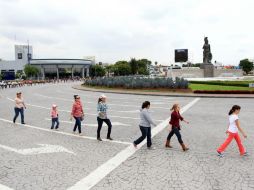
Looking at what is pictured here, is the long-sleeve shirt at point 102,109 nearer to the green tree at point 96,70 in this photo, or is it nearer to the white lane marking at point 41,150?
the white lane marking at point 41,150

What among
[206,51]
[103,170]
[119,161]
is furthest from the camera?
[206,51]

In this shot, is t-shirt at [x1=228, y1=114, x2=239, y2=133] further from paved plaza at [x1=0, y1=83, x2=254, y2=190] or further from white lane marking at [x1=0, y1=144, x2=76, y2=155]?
white lane marking at [x1=0, y1=144, x2=76, y2=155]

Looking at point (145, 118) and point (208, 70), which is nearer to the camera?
point (145, 118)

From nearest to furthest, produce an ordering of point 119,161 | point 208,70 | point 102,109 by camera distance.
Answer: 1. point 119,161
2. point 102,109
3. point 208,70

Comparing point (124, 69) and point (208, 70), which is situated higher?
point (124, 69)

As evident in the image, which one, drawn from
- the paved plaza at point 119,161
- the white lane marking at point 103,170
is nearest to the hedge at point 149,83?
the paved plaza at point 119,161

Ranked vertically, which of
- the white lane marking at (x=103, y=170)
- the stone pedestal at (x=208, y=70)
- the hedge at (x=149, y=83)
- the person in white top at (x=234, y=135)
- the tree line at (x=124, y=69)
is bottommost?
the white lane marking at (x=103, y=170)

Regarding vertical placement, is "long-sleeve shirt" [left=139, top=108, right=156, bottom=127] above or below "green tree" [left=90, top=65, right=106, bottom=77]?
below

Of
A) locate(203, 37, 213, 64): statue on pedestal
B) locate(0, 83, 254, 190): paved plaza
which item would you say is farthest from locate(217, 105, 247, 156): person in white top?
locate(203, 37, 213, 64): statue on pedestal

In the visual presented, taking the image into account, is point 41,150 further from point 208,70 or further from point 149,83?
point 208,70

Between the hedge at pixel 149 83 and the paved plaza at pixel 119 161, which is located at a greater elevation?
the hedge at pixel 149 83

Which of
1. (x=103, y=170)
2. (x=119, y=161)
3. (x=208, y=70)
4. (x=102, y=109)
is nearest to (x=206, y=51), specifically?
(x=208, y=70)

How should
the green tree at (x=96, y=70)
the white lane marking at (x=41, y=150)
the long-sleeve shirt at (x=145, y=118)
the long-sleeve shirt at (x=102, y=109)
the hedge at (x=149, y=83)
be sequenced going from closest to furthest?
the long-sleeve shirt at (x=145, y=118), the white lane marking at (x=41, y=150), the long-sleeve shirt at (x=102, y=109), the hedge at (x=149, y=83), the green tree at (x=96, y=70)

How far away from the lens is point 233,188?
6.07 meters
